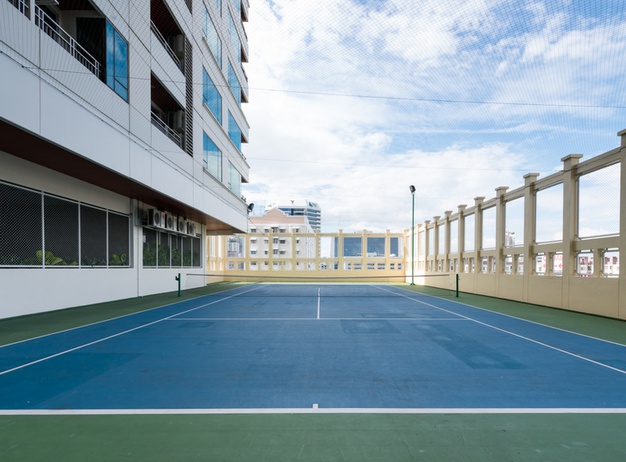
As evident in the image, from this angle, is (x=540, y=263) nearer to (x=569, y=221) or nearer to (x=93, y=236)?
(x=569, y=221)

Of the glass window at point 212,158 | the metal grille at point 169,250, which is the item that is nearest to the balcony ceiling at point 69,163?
the metal grille at point 169,250

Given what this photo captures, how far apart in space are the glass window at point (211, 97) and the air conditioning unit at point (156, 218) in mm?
7509

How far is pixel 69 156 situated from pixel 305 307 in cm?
957

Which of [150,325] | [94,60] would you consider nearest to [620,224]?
[150,325]

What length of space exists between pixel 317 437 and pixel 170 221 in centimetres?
2025

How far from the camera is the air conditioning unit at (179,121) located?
2053 cm

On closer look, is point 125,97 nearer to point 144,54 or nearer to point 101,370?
point 144,54

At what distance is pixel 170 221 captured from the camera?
72.7 ft

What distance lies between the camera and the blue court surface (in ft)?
16.1

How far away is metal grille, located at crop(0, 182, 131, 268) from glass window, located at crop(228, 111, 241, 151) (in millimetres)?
13346

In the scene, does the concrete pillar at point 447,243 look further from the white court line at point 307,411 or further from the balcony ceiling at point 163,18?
the white court line at point 307,411

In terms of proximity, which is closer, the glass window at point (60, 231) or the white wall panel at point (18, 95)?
the white wall panel at point (18, 95)

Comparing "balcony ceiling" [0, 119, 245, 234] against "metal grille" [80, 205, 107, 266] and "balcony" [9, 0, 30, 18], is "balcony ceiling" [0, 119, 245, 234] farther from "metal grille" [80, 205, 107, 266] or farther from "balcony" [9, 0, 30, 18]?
"balcony" [9, 0, 30, 18]

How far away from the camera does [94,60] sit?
44.4 feet
